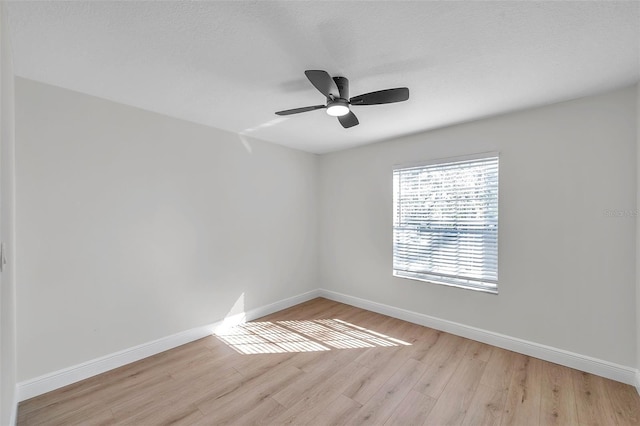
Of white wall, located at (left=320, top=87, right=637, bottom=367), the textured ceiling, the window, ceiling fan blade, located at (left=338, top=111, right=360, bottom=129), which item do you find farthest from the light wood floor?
the textured ceiling

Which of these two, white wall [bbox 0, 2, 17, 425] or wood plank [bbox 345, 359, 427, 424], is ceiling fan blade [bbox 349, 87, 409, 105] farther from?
wood plank [bbox 345, 359, 427, 424]

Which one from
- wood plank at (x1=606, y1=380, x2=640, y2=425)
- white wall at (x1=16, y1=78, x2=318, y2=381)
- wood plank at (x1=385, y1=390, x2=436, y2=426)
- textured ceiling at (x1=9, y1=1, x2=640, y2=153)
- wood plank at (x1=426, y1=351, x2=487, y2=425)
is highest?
textured ceiling at (x1=9, y1=1, x2=640, y2=153)

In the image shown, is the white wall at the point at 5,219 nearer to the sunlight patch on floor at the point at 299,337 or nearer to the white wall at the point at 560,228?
the sunlight patch on floor at the point at 299,337

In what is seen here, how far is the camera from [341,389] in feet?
6.91

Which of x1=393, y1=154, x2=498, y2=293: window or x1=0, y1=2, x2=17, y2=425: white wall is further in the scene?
x1=393, y1=154, x2=498, y2=293: window

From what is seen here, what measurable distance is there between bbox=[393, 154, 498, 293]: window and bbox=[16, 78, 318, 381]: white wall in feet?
6.08

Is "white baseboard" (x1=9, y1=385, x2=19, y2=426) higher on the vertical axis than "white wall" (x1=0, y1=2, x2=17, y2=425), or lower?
lower

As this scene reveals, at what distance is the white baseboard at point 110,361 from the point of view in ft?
6.55

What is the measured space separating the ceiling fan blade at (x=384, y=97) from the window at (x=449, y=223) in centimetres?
150

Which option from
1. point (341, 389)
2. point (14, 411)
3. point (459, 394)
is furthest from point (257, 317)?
point (459, 394)

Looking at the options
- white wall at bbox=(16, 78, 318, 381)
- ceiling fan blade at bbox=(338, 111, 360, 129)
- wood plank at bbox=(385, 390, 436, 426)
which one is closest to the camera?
wood plank at bbox=(385, 390, 436, 426)

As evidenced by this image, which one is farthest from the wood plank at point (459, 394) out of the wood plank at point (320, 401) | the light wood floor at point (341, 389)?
the wood plank at point (320, 401)

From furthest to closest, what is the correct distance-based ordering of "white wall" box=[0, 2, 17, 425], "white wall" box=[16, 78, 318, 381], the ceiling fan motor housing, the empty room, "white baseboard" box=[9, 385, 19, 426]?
"white wall" box=[16, 78, 318, 381] < the ceiling fan motor housing < "white baseboard" box=[9, 385, 19, 426] < the empty room < "white wall" box=[0, 2, 17, 425]

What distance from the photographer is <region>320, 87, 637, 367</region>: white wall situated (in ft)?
7.14
